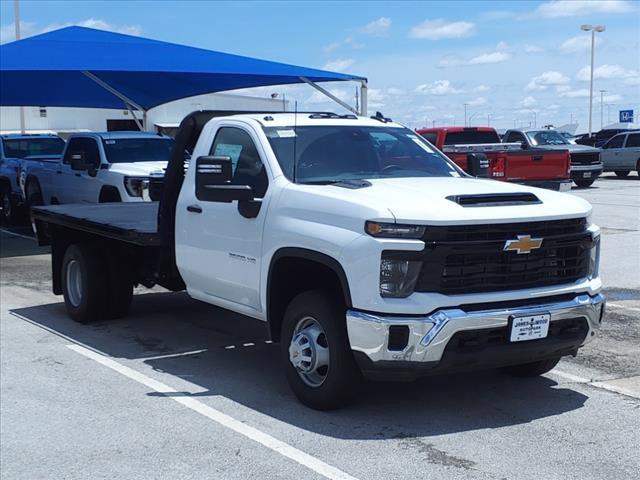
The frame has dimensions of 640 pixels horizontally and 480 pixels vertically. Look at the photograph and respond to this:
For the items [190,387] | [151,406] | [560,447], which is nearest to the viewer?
[560,447]

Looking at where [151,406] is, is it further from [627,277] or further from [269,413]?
[627,277]

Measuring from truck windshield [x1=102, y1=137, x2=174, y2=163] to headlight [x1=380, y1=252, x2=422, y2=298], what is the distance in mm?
10372

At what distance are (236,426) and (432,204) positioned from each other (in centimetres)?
192

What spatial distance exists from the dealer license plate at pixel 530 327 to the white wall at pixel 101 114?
48020 mm

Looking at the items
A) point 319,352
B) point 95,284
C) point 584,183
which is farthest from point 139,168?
point 584,183

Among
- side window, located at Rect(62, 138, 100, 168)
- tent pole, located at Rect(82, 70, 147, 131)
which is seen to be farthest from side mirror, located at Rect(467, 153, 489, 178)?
tent pole, located at Rect(82, 70, 147, 131)

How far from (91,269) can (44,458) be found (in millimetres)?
3666

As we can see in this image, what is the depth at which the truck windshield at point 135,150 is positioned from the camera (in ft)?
49.3

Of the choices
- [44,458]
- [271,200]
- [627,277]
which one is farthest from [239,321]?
[627,277]

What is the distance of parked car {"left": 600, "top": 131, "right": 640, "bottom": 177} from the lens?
3120 cm

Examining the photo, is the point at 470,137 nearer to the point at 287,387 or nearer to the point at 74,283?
the point at 74,283

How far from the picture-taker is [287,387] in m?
6.53

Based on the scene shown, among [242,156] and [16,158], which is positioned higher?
[242,156]

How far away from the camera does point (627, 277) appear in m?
11.0
